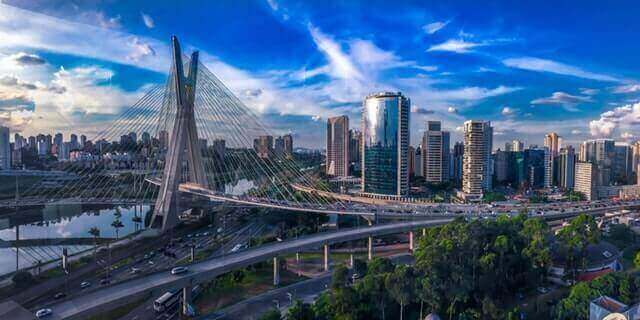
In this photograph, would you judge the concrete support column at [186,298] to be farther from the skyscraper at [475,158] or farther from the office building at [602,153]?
the office building at [602,153]

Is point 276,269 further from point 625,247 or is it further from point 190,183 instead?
point 625,247

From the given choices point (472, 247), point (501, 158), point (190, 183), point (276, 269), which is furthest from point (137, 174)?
point (501, 158)

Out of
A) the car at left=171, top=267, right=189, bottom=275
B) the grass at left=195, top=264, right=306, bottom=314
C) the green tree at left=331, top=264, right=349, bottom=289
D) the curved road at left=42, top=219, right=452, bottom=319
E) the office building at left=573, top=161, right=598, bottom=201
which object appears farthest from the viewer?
the office building at left=573, top=161, right=598, bottom=201

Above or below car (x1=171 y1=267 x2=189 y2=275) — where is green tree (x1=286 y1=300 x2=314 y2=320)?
below

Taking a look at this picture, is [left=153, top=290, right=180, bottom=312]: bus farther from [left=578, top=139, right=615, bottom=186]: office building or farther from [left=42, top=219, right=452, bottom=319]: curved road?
[left=578, top=139, right=615, bottom=186]: office building

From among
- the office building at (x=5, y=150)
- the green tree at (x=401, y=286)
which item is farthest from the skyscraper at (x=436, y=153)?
the office building at (x=5, y=150)

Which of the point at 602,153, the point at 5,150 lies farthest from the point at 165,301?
the point at 602,153

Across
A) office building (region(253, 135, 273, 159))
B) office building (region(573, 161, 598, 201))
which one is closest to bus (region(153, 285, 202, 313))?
office building (region(253, 135, 273, 159))

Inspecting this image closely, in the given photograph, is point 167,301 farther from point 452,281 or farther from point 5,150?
point 5,150
